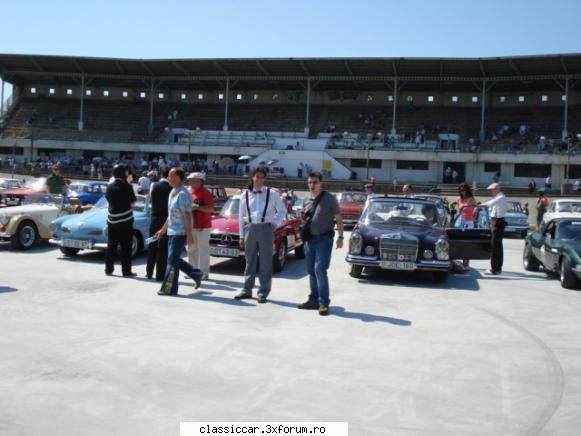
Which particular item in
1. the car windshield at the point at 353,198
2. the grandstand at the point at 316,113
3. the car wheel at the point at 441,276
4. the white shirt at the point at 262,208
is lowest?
the car wheel at the point at 441,276

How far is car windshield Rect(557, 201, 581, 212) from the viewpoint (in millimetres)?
22625

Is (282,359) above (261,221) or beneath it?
beneath

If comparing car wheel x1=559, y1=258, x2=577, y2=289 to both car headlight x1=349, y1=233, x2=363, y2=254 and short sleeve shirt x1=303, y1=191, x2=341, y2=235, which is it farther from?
short sleeve shirt x1=303, y1=191, x2=341, y2=235

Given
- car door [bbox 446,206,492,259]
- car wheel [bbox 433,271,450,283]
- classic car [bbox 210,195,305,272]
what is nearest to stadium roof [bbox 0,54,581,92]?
classic car [bbox 210,195,305,272]

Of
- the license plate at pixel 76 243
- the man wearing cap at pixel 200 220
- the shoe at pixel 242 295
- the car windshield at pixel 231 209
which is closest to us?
the shoe at pixel 242 295

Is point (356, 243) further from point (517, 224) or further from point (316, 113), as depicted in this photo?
point (316, 113)

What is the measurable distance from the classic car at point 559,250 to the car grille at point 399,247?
9.04 feet

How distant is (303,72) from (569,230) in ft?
148

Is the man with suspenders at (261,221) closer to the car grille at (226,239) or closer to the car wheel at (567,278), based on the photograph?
the car grille at (226,239)

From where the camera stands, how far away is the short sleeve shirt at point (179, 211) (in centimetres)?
937

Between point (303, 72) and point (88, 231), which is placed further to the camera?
point (303, 72)

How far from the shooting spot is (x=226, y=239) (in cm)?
1191

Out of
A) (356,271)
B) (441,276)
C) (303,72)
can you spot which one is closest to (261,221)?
(356,271)

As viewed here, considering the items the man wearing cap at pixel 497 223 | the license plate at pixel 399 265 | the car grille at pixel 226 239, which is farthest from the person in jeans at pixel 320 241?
the man wearing cap at pixel 497 223
